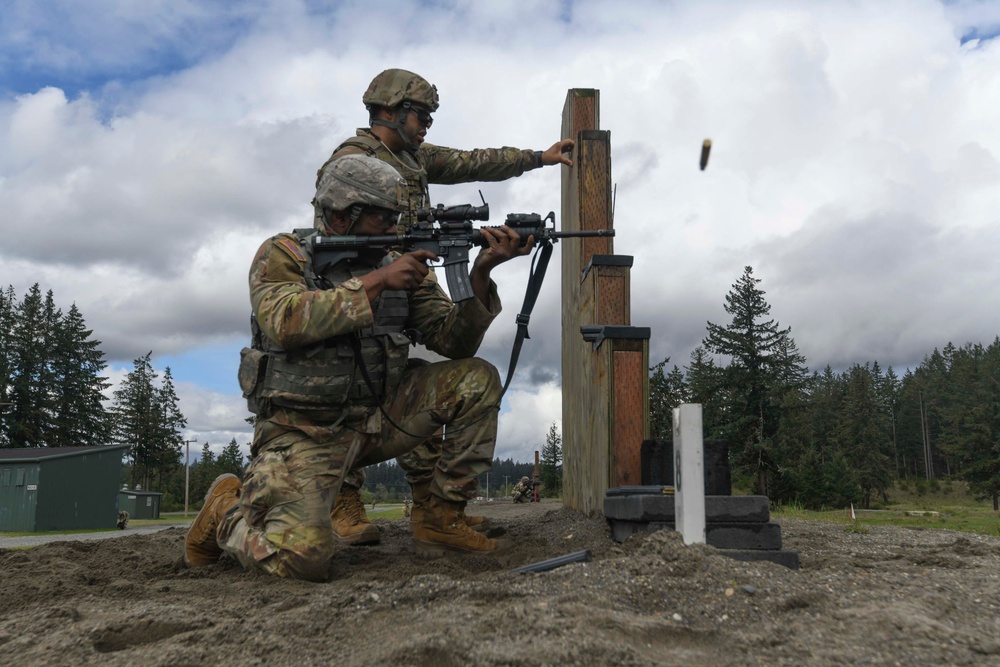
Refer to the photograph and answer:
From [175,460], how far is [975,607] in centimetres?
5917

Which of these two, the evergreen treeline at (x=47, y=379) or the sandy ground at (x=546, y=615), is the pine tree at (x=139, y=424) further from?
the sandy ground at (x=546, y=615)

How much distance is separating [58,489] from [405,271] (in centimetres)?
2031

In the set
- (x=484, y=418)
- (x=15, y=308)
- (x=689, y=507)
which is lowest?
(x=689, y=507)

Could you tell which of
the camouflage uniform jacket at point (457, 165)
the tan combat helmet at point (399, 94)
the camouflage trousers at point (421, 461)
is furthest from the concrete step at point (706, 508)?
the tan combat helmet at point (399, 94)

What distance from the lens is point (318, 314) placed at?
3.34 m

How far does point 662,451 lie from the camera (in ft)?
13.1

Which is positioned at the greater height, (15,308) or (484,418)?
(15,308)

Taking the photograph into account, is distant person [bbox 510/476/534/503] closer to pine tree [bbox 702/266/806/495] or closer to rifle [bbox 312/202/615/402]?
rifle [bbox 312/202/615/402]

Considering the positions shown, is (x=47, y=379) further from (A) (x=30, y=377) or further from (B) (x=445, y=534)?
(B) (x=445, y=534)

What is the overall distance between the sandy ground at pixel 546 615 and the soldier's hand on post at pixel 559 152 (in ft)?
8.55

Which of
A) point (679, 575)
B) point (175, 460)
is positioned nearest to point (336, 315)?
point (679, 575)

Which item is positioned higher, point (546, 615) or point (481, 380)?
point (481, 380)

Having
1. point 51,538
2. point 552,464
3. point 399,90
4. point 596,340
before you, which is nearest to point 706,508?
point 596,340

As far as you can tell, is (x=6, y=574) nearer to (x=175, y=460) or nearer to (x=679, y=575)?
(x=679, y=575)
